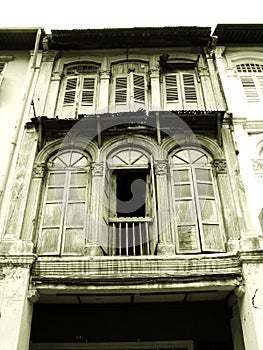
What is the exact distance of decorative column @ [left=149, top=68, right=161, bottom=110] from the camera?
8836mm

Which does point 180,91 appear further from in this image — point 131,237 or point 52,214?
point 52,214

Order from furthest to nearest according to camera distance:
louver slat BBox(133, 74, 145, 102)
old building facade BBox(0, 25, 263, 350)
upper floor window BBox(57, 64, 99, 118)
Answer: louver slat BBox(133, 74, 145, 102)
upper floor window BBox(57, 64, 99, 118)
old building facade BBox(0, 25, 263, 350)

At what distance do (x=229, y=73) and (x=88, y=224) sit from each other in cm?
548

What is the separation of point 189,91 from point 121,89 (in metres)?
1.71

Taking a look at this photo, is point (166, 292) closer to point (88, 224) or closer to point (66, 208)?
point (88, 224)

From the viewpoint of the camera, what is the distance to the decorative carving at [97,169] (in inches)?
297

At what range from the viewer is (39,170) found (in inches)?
300

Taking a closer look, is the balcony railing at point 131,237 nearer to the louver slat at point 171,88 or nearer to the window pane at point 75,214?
the window pane at point 75,214

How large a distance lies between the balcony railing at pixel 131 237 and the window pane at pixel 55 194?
46.7 inches

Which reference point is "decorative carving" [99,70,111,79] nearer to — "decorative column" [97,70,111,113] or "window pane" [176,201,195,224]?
"decorative column" [97,70,111,113]

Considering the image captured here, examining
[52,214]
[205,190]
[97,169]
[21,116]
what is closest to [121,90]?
[21,116]

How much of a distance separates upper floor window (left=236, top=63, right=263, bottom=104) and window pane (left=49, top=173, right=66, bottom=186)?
15.7 ft

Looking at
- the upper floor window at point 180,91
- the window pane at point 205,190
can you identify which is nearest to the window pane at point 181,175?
the window pane at point 205,190

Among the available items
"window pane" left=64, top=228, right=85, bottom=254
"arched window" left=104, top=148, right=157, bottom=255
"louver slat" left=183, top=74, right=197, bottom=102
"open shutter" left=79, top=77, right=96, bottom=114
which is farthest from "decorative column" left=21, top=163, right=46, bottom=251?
"louver slat" left=183, top=74, right=197, bottom=102
